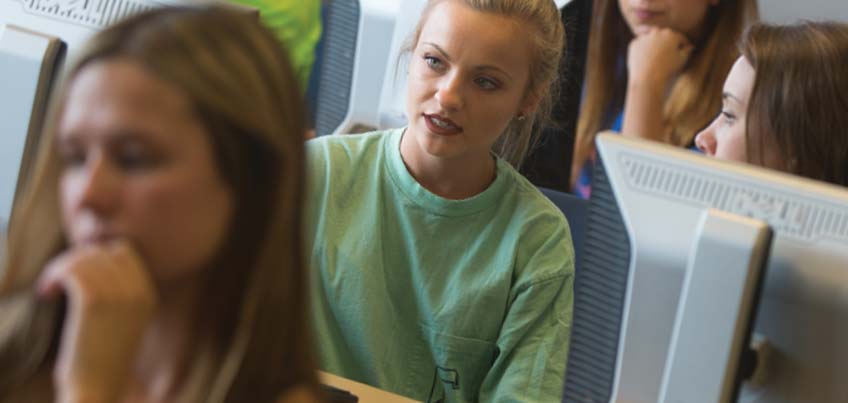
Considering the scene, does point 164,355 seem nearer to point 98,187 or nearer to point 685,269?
point 98,187

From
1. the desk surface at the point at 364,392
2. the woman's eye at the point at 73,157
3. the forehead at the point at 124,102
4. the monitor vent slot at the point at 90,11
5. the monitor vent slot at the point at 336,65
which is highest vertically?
the forehead at the point at 124,102

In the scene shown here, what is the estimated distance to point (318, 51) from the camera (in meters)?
2.74

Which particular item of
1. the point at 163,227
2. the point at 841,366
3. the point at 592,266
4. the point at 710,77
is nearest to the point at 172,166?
the point at 163,227

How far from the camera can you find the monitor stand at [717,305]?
98 centimetres

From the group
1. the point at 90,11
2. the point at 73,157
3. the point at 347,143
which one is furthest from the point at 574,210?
the point at 73,157

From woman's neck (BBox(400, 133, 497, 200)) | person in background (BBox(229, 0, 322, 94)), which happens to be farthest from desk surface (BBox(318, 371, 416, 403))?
person in background (BBox(229, 0, 322, 94))

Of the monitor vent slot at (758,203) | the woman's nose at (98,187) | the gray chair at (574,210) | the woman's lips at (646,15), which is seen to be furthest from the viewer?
the woman's lips at (646,15)

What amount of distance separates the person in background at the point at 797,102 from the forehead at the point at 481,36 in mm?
313

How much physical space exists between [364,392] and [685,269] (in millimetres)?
522

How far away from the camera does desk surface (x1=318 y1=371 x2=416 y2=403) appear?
1392mm

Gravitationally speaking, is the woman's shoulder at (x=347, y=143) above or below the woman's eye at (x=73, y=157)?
below

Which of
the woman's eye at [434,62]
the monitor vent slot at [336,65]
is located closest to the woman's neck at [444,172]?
the woman's eye at [434,62]

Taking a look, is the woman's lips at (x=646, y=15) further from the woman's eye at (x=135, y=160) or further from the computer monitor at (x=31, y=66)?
the woman's eye at (x=135, y=160)

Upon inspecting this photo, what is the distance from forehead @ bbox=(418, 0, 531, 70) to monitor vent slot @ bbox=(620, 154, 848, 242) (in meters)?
0.59
